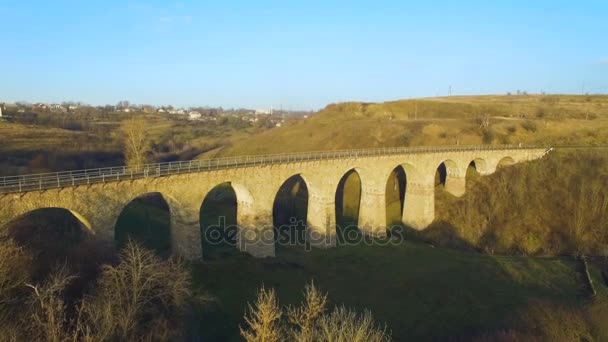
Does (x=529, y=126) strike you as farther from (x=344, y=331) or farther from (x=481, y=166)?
(x=344, y=331)

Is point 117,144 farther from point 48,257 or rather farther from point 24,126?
point 48,257

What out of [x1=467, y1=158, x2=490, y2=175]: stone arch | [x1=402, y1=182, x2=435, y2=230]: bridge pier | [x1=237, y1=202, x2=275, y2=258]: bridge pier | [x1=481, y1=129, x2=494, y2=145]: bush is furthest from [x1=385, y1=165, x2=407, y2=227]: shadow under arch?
[x1=481, y1=129, x2=494, y2=145]: bush

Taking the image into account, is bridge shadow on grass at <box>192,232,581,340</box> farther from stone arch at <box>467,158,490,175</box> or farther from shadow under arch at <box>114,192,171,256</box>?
stone arch at <box>467,158,490,175</box>

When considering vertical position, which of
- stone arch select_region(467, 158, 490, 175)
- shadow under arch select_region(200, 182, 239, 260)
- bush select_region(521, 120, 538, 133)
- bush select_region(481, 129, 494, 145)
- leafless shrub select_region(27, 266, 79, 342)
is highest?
bush select_region(521, 120, 538, 133)

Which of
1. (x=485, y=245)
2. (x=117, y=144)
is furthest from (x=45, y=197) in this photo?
(x=117, y=144)

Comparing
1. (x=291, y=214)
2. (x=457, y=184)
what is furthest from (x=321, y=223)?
(x=457, y=184)

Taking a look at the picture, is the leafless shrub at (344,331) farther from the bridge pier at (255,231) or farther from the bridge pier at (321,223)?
the bridge pier at (321,223)
